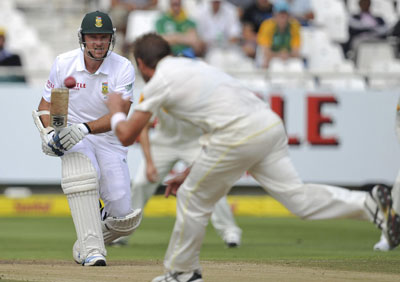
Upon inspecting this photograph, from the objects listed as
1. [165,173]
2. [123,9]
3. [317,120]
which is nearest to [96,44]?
[165,173]

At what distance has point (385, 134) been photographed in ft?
41.8

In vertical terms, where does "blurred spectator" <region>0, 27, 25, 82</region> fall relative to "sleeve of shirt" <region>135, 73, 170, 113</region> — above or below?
below

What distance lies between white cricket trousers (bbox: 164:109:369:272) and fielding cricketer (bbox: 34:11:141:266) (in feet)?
4.36

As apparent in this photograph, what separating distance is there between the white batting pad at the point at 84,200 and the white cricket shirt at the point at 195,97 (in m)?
1.45

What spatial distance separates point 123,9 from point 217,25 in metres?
1.51

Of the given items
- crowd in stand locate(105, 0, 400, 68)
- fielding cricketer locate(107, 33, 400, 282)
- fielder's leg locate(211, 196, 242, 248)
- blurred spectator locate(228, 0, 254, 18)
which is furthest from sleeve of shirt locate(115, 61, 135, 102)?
blurred spectator locate(228, 0, 254, 18)

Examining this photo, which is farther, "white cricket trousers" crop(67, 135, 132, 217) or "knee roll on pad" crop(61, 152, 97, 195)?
"white cricket trousers" crop(67, 135, 132, 217)

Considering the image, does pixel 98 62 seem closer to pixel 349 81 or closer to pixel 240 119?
pixel 240 119

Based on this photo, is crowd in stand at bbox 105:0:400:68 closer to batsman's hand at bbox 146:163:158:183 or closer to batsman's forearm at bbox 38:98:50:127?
batsman's hand at bbox 146:163:158:183

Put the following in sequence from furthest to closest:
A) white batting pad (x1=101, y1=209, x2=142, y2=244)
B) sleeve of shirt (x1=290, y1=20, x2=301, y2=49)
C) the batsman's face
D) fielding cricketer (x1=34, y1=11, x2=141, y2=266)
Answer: sleeve of shirt (x1=290, y1=20, x2=301, y2=49)
white batting pad (x1=101, y1=209, x2=142, y2=244)
the batsman's face
fielding cricketer (x1=34, y1=11, x2=141, y2=266)

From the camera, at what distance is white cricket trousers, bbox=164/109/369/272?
511cm

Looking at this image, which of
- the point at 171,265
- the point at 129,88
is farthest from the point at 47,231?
the point at 171,265

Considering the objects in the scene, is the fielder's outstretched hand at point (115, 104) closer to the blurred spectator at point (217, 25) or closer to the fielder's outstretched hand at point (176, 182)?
the fielder's outstretched hand at point (176, 182)

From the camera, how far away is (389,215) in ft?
18.5
